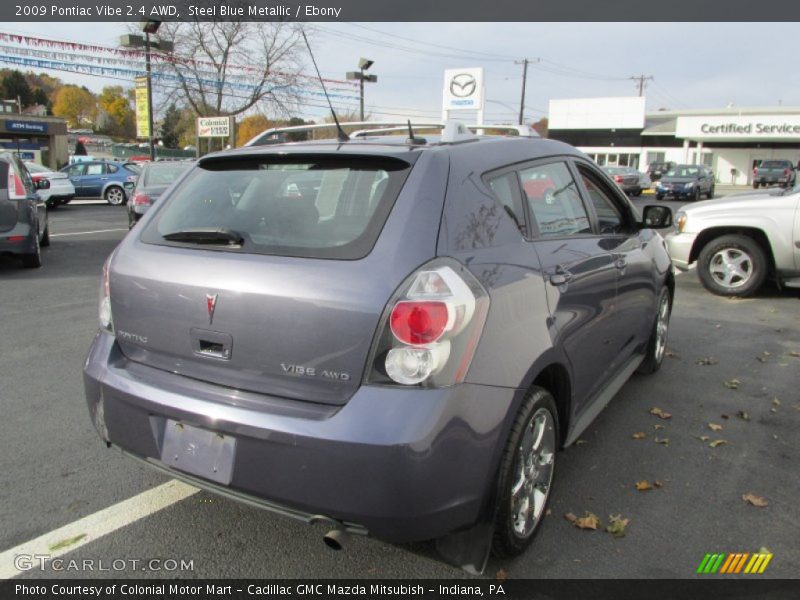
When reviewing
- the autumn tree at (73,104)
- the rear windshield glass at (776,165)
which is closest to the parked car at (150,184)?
the rear windshield glass at (776,165)

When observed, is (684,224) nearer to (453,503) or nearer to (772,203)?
(772,203)

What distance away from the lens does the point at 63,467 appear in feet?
10.8

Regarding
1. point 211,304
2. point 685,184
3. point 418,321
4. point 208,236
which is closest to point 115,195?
point 208,236

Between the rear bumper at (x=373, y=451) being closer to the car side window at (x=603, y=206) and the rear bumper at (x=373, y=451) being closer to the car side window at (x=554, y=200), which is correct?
the car side window at (x=554, y=200)

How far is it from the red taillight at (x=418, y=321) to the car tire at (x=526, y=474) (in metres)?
0.55

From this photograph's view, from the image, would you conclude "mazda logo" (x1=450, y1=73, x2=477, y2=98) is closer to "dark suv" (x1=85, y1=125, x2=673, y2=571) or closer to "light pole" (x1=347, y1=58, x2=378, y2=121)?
"light pole" (x1=347, y1=58, x2=378, y2=121)

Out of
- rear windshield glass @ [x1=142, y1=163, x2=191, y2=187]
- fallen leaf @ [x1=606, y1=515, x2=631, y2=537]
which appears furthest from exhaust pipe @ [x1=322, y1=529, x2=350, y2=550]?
rear windshield glass @ [x1=142, y1=163, x2=191, y2=187]

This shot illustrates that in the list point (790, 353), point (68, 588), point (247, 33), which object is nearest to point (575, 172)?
point (68, 588)

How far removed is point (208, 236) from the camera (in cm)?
249

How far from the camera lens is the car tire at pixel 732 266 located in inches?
302

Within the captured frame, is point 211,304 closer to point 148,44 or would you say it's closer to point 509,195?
point 509,195

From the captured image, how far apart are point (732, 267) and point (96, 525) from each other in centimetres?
759

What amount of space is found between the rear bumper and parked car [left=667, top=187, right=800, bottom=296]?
653 centimetres

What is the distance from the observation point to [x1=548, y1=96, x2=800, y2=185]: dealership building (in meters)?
52.1
